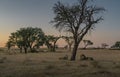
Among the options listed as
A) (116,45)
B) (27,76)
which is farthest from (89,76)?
(116,45)

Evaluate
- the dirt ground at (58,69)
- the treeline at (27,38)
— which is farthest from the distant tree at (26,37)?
the dirt ground at (58,69)

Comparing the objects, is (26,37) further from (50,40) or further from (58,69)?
(58,69)

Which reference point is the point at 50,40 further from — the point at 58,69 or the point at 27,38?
the point at 58,69

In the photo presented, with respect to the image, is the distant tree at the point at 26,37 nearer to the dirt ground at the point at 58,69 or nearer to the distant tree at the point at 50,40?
the distant tree at the point at 50,40

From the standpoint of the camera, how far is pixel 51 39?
112750mm

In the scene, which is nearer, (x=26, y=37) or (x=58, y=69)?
(x=58, y=69)

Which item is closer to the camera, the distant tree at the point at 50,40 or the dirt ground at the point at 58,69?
the dirt ground at the point at 58,69

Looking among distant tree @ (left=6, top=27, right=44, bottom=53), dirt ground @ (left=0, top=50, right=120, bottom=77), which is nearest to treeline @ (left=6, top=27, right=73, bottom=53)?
distant tree @ (left=6, top=27, right=44, bottom=53)

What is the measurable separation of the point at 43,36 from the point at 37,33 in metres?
4.32

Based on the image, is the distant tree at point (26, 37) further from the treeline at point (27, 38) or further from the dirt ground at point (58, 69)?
the dirt ground at point (58, 69)

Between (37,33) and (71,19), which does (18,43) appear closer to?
(37,33)

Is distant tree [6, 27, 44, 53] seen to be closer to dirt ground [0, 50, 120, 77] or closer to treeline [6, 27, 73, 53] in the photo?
treeline [6, 27, 73, 53]

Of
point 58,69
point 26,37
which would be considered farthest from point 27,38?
point 58,69

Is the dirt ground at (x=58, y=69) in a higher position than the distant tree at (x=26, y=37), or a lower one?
lower
